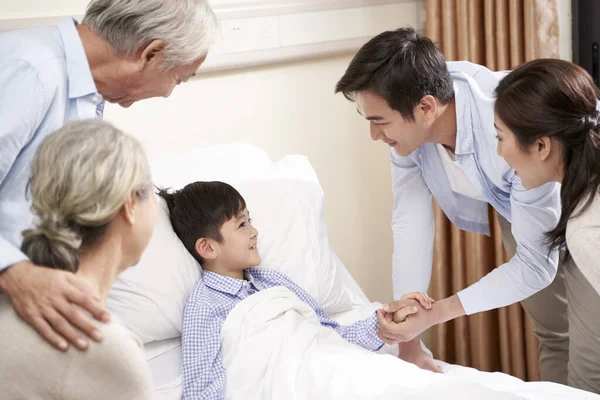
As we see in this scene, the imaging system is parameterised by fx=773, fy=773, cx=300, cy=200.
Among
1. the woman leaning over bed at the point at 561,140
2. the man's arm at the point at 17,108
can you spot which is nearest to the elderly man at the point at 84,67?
the man's arm at the point at 17,108

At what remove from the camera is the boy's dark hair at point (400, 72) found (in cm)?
203

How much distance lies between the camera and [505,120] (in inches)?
72.2

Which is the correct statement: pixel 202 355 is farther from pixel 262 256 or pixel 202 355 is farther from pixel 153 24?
pixel 153 24

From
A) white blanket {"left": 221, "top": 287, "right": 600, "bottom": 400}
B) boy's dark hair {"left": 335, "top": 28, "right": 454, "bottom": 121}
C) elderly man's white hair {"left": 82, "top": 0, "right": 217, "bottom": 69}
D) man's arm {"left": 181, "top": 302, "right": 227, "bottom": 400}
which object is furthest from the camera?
boy's dark hair {"left": 335, "top": 28, "right": 454, "bottom": 121}

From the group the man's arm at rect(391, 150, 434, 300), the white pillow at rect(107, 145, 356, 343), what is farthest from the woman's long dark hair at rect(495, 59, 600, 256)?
the white pillow at rect(107, 145, 356, 343)

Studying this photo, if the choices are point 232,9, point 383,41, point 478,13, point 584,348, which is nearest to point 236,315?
point 383,41

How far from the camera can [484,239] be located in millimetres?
2957

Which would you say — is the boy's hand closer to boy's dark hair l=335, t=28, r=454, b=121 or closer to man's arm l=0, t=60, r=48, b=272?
boy's dark hair l=335, t=28, r=454, b=121

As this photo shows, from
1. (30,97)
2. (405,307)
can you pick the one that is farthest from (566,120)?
(30,97)

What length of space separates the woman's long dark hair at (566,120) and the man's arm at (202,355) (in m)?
0.91

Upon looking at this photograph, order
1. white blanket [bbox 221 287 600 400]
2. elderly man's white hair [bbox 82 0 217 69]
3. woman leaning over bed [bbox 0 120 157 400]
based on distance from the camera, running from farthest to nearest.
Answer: white blanket [bbox 221 287 600 400], elderly man's white hair [bbox 82 0 217 69], woman leaning over bed [bbox 0 120 157 400]

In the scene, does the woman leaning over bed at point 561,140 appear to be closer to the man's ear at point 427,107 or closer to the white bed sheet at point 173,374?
the man's ear at point 427,107

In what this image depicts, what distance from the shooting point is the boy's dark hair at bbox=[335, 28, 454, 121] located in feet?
6.64

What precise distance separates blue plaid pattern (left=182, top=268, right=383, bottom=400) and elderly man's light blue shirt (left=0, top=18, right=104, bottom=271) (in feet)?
1.92
